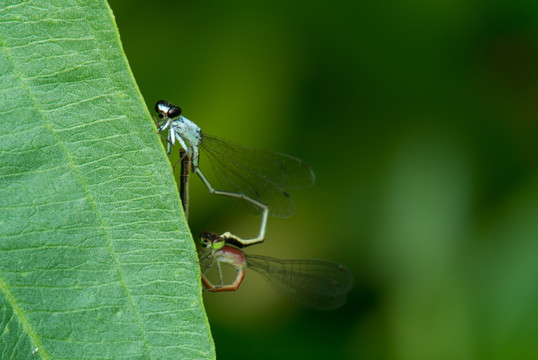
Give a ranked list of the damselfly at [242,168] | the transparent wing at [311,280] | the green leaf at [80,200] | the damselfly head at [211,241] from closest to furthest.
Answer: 1. the green leaf at [80,200]
2. the damselfly at [242,168]
3. the damselfly head at [211,241]
4. the transparent wing at [311,280]

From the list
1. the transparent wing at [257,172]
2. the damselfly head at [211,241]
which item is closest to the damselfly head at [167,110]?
the transparent wing at [257,172]

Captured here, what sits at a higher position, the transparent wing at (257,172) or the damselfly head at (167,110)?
the damselfly head at (167,110)

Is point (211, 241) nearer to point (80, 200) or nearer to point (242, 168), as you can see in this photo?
point (242, 168)

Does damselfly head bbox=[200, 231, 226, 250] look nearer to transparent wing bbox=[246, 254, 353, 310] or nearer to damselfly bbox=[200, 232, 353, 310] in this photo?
damselfly bbox=[200, 232, 353, 310]

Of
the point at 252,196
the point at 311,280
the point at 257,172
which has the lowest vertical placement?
the point at 311,280

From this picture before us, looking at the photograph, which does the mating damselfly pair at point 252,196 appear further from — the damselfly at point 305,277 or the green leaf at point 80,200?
the green leaf at point 80,200

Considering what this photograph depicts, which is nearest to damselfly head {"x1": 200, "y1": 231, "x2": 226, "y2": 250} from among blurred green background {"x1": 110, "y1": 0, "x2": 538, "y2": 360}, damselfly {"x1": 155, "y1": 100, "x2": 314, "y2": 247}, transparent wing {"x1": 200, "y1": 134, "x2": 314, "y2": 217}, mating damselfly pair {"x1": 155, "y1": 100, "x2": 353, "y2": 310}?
mating damselfly pair {"x1": 155, "y1": 100, "x2": 353, "y2": 310}

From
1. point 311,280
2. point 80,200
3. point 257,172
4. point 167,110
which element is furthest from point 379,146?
point 80,200
